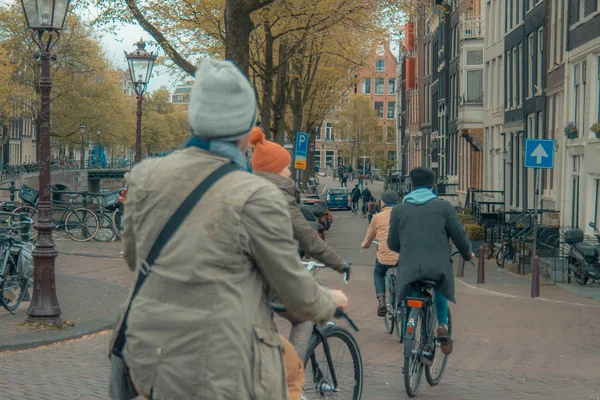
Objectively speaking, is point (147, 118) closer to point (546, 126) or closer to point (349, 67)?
point (349, 67)

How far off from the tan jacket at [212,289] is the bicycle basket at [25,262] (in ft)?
26.4

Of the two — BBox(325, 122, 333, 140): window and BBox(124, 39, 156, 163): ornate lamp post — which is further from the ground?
BBox(325, 122, 333, 140): window

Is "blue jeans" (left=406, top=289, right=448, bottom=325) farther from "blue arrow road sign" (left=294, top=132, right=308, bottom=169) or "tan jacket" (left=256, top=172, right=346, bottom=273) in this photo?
"blue arrow road sign" (left=294, top=132, right=308, bottom=169)

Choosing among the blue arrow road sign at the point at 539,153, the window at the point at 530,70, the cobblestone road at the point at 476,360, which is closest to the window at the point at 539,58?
the window at the point at 530,70

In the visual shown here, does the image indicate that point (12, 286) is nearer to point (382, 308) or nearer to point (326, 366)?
point (382, 308)

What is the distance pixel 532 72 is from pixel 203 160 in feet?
96.5

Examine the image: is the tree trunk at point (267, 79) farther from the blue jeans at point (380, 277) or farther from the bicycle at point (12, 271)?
the blue jeans at point (380, 277)

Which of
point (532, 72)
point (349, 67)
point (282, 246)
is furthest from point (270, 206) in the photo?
point (349, 67)

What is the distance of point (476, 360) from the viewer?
30.3 feet

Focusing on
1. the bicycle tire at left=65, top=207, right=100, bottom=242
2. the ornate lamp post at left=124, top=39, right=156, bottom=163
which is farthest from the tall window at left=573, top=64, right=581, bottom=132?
the bicycle tire at left=65, top=207, right=100, bottom=242

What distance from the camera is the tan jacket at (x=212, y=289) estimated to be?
2982 mm

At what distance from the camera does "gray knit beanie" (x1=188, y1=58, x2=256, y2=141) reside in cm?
318

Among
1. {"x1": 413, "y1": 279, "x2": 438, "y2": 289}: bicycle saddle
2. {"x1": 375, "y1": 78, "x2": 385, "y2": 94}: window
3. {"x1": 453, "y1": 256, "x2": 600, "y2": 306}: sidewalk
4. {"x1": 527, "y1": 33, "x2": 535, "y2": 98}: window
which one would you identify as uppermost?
{"x1": 375, "y1": 78, "x2": 385, "y2": 94}: window

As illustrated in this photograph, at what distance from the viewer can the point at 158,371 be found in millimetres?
3049
